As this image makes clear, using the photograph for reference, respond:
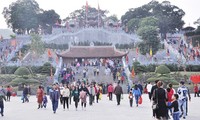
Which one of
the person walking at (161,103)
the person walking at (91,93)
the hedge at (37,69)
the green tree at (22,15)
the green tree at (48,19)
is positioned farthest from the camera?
the green tree at (48,19)

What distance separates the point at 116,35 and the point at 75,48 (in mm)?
13428

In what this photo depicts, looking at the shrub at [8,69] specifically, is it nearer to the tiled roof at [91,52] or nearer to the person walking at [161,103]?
the tiled roof at [91,52]

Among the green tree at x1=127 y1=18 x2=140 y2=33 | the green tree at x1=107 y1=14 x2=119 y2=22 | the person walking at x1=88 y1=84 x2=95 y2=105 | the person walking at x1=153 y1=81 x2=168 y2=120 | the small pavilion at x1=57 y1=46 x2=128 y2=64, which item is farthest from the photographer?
the green tree at x1=107 y1=14 x2=119 y2=22

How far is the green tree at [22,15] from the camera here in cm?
7381

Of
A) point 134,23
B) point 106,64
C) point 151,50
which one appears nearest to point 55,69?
point 106,64

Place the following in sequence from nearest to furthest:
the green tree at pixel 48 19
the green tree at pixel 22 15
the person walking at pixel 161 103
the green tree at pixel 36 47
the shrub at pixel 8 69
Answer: the person walking at pixel 161 103 < the shrub at pixel 8 69 < the green tree at pixel 36 47 < the green tree at pixel 22 15 < the green tree at pixel 48 19

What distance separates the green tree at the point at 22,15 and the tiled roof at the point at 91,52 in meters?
21.9

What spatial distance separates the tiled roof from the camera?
5281cm

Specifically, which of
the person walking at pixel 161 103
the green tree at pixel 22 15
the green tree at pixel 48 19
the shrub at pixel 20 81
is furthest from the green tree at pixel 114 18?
the person walking at pixel 161 103

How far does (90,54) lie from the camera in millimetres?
54438

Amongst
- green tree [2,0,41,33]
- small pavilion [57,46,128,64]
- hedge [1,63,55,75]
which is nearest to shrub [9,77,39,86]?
hedge [1,63,55,75]

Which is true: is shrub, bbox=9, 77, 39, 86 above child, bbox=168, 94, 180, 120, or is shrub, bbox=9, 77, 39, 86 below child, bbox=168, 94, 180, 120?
below

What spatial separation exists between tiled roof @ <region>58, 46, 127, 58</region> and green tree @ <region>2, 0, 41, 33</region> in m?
21.9

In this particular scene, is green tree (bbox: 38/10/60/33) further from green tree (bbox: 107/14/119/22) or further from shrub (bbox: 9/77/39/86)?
shrub (bbox: 9/77/39/86)
